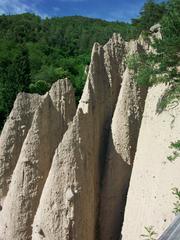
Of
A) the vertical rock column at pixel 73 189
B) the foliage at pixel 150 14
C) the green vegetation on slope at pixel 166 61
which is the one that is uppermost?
the foliage at pixel 150 14

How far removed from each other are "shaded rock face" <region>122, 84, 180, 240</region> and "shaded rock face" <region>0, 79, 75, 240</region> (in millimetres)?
1493

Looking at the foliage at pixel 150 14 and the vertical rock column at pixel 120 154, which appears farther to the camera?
the foliage at pixel 150 14

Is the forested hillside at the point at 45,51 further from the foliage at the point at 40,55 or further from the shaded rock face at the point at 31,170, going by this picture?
the shaded rock face at the point at 31,170

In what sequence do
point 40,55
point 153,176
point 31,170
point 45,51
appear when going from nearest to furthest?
point 153,176 → point 31,170 → point 40,55 → point 45,51

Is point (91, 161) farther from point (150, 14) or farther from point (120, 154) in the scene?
point (150, 14)

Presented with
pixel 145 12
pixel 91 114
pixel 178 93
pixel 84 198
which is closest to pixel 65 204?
pixel 84 198

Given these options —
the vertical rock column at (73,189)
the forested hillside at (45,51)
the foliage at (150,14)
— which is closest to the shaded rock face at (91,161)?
the vertical rock column at (73,189)

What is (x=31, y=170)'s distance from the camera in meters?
7.33

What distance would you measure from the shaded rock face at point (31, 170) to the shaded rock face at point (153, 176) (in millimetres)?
1493

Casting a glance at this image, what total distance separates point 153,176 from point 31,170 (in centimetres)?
204

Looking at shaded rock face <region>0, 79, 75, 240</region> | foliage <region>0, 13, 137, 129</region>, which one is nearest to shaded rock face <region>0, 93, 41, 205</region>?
shaded rock face <region>0, 79, 75, 240</region>

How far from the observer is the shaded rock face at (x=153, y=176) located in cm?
663

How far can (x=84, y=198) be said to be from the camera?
7004mm

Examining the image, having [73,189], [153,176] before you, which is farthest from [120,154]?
[73,189]
